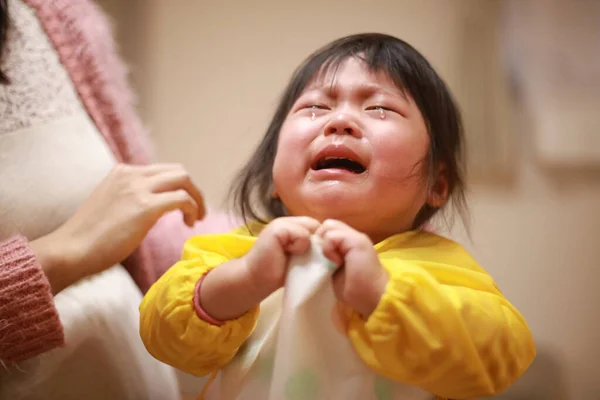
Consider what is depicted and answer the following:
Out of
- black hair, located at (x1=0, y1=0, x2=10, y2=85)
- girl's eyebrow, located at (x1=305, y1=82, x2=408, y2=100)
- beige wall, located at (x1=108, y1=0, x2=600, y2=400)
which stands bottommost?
beige wall, located at (x1=108, y1=0, x2=600, y2=400)

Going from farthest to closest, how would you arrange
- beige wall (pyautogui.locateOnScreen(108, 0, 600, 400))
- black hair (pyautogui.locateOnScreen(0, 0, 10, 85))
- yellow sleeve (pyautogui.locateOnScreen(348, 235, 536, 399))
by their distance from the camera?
beige wall (pyautogui.locateOnScreen(108, 0, 600, 400))
black hair (pyautogui.locateOnScreen(0, 0, 10, 85))
yellow sleeve (pyautogui.locateOnScreen(348, 235, 536, 399))

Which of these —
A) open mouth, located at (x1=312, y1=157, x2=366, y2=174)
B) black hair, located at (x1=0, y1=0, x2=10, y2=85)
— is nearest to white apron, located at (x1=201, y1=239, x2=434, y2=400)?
open mouth, located at (x1=312, y1=157, x2=366, y2=174)

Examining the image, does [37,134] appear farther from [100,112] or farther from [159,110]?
[159,110]

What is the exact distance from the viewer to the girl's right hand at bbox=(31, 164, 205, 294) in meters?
0.59

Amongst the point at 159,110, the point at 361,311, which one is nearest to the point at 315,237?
the point at 361,311

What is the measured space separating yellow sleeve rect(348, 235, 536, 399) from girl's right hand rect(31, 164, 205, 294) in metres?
0.31

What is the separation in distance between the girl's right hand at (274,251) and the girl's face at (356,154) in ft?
0.25

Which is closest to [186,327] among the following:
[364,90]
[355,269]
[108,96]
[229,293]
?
[229,293]

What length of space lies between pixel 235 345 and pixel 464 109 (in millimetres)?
905

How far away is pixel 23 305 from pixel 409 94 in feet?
1.47

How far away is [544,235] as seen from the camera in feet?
4.07

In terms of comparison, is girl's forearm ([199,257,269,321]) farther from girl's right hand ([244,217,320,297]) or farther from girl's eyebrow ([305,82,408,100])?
girl's eyebrow ([305,82,408,100])

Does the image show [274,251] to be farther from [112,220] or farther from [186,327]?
[112,220]

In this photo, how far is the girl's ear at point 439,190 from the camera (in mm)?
607
